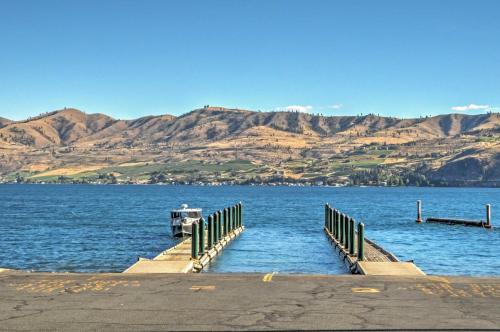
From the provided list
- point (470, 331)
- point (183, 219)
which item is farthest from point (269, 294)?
point (183, 219)

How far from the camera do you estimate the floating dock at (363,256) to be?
30.6 m

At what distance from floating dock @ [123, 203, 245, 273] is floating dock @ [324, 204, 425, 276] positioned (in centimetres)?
817

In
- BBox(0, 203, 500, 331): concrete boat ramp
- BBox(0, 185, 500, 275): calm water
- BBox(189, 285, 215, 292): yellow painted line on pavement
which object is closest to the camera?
BBox(0, 203, 500, 331): concrete boat ramp

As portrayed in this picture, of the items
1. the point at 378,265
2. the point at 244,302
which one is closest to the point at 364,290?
the point at 244,302

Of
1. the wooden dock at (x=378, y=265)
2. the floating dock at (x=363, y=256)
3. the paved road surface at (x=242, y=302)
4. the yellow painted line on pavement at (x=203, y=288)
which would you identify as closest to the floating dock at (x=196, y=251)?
the paved road surface at (x=242, y=302)

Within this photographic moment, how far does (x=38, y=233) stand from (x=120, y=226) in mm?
14958

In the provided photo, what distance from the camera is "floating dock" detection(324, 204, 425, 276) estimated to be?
101 feet

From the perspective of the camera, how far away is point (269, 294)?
22.0 meters

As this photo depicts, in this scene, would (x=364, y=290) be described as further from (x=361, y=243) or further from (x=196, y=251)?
(x=196, y=251)

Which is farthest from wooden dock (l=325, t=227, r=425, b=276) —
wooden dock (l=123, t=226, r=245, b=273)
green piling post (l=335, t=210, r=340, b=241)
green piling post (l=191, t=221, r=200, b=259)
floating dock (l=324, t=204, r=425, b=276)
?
green piling post (l=335, t=210, r=340, b=241)

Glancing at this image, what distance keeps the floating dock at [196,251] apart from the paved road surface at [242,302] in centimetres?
465

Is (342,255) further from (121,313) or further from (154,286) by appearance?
(121,313)

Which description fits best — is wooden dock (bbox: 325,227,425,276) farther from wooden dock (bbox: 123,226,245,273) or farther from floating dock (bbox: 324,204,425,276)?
wooden dock (bbox: 123,226,245,273)

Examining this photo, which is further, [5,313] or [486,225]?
[486,225]
